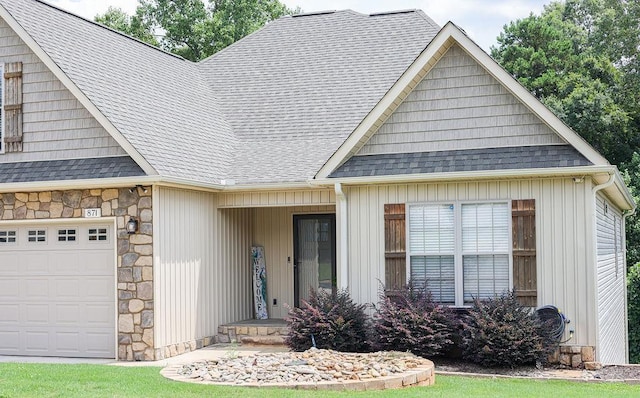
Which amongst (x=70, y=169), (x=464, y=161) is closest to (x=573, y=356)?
(x=464, y=161)

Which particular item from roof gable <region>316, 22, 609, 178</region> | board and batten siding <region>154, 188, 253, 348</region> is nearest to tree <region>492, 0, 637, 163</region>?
board and batten siding <region>154, 188, 253, 348</region>

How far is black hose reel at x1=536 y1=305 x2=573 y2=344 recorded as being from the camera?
11.8m

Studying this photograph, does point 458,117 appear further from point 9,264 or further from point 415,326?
point 9,264

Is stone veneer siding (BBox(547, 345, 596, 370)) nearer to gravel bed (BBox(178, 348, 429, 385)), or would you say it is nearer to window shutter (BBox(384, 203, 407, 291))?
gravel bed (BBox(178, 348, 429, 385))

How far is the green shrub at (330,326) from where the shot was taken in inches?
494

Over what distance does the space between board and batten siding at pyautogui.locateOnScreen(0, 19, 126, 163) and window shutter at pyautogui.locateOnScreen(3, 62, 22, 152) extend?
3.2 inches

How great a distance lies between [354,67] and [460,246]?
6458 mm

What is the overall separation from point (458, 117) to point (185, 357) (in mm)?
5521

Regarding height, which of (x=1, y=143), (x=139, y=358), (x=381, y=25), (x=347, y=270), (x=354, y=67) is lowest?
(x=139, y=358)

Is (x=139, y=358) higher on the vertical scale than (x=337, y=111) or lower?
lower

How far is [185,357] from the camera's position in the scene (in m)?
13.1

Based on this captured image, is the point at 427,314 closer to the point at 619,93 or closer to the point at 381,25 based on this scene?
the point at 381,25

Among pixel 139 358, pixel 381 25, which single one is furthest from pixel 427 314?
pixel 381 25

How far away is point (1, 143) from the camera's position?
14320mm
